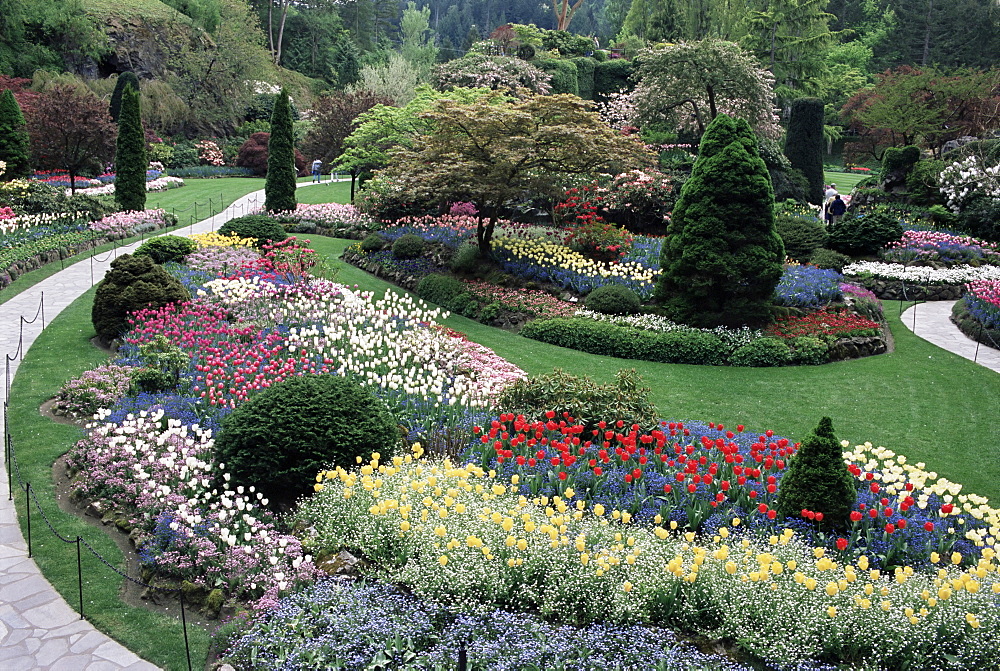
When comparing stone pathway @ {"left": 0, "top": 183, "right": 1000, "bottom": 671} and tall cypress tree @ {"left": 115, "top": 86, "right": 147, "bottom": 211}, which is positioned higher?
tall cypress tree @ {"left": 115, "top": 86, "right": 147, "bottom": 211}

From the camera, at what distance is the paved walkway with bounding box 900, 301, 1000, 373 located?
13.3 meters

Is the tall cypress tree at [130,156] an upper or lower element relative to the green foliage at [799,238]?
upper

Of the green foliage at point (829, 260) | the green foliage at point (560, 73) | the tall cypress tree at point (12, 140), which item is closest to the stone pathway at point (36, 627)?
the green foliage at point (829, 260)

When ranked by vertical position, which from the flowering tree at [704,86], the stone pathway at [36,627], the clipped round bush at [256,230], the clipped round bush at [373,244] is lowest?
the stone pathway at [36,627]

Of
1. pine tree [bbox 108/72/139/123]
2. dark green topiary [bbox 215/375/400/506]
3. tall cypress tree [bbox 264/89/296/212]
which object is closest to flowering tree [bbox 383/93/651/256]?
tall cypress tree [bbox 264/89/296/212]

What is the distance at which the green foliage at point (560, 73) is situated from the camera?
3412 centimetres

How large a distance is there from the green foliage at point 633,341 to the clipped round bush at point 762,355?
255 mm

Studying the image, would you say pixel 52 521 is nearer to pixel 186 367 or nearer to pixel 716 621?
pixel 186 367

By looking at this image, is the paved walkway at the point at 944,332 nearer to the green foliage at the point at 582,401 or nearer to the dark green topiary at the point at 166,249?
the green foliage at the point at 582,401

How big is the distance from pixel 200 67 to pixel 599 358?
1594 inches

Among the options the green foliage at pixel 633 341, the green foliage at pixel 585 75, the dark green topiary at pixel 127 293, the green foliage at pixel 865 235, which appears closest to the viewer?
the dark green topiary at pixel 127 293

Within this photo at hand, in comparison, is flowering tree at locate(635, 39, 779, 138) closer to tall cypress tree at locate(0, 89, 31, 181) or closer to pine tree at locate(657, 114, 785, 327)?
pine tree at locate(657, 114, 785, 327)

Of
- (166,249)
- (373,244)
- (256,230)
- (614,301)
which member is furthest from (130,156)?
(614,301)

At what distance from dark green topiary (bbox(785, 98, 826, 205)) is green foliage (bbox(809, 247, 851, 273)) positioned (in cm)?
1050
